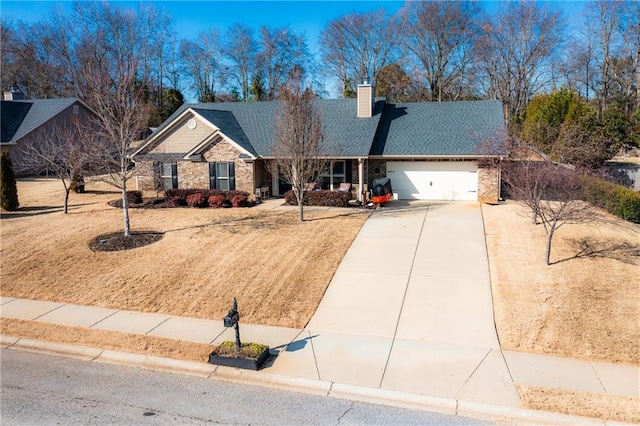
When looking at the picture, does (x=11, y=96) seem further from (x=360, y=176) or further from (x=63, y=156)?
(x=360, y=176)

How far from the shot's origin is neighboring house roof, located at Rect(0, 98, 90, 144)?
105ft

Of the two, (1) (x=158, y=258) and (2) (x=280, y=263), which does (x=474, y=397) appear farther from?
(1) (x=158, y=258)

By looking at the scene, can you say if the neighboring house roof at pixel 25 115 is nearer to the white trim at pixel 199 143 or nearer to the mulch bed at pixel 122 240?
the white trim at pixel 199 143

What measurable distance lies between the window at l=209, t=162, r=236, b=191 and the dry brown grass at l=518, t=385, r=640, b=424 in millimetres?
17380

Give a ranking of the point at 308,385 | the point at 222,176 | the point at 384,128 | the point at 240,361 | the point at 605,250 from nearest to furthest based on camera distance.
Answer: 1. the point at 308,385
2. the point at 240,361
3. the point at 605,250
4. the point at 222,176
5. the point at 384,128

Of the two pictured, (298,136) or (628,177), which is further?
(628,177)

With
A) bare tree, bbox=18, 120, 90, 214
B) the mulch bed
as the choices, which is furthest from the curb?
bare tree, bbox=18, 120, 90, 214

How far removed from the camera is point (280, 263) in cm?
1280

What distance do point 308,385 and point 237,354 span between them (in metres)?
1.44

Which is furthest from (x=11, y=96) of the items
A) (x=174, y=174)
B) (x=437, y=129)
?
(x=437, y=129)

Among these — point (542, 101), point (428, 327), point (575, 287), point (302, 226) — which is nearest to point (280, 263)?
point (302, 226)

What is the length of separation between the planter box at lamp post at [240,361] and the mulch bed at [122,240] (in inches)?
307

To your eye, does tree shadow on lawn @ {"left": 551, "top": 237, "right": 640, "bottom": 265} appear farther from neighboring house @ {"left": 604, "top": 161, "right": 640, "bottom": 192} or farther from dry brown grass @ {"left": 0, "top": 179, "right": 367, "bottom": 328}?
neighboring house @ {"left": 604, "top": 161, "right": 640, "bottom": 192}

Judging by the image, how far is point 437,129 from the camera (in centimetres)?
2256
